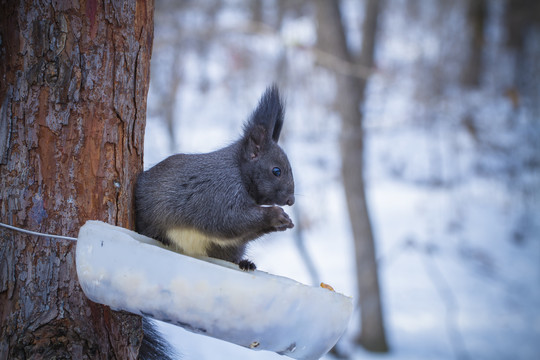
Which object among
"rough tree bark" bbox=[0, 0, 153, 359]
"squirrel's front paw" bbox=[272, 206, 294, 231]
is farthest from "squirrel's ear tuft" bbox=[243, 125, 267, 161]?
"rough tree bark" bbox=[0, 0, 153, 359]

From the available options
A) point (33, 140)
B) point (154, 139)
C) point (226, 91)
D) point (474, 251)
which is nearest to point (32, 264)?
point (33, 140)

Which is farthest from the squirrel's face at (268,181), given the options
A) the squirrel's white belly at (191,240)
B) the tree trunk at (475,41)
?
the tree trunk at (475,41)

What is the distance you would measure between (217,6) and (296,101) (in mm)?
1472

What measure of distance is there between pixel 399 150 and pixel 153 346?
23.2 ft

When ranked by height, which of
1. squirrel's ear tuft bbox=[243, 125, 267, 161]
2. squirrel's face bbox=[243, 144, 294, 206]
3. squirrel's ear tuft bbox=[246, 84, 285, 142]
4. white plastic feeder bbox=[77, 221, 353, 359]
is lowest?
white plastic feeder bbox=[77, 221, 353, 359]

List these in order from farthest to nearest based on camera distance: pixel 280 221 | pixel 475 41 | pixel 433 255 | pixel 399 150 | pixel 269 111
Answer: pixel 475 41
pixel 399 150
pixel 433 255
pixel 269 111
pixel 280 221

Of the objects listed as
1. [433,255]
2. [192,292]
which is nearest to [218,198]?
[192,292]

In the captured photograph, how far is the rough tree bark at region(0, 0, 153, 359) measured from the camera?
3.94ft

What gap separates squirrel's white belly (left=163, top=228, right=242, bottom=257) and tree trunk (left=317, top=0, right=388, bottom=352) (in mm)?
3193

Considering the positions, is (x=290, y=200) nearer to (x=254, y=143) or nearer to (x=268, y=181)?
(x=268, y=181)

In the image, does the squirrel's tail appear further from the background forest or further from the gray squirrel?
the background forest

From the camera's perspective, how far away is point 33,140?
48.8 inches

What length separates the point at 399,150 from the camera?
26.4 ft

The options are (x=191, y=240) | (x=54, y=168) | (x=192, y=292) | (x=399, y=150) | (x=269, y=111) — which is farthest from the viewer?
(x=399, y=150)
